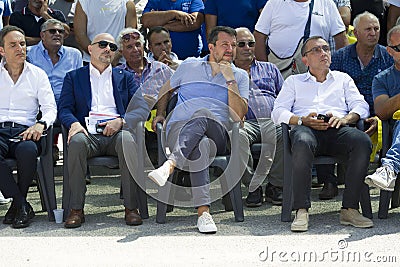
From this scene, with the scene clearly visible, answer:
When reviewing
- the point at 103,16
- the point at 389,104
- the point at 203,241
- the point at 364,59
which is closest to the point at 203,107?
the point at 203,241

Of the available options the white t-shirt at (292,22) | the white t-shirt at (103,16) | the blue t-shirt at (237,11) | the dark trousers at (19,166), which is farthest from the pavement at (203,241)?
the white t-shirt at (103,16)

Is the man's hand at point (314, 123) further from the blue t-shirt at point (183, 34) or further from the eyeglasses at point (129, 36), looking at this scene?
the blue t-shirt at point (183, 34)

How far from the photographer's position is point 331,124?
6.35m

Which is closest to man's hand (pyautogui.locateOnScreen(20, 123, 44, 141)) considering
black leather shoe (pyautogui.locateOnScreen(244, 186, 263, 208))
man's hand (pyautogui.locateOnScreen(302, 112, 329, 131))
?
black leather shoe (pyautogui.locateOnScreen(244, 186, 263, 208))

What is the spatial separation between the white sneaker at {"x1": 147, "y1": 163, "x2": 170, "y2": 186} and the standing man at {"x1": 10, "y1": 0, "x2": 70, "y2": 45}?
3080mm

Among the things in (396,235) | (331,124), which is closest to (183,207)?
(331,124)

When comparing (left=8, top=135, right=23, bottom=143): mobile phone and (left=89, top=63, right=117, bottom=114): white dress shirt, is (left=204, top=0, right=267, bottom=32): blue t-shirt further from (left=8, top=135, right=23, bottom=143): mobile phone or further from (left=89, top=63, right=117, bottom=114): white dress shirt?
(left=8, top=135, right=23, bottom=143): mobile phone

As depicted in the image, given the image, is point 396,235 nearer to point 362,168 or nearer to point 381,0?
point 362,168

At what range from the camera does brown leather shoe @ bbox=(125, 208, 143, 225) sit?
6.21 m

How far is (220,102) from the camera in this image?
6.62 m

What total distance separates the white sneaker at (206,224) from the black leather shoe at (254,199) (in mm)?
821

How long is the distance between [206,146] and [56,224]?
1318 millimetres

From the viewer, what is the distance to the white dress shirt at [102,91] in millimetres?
6785

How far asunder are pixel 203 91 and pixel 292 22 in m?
1.60
